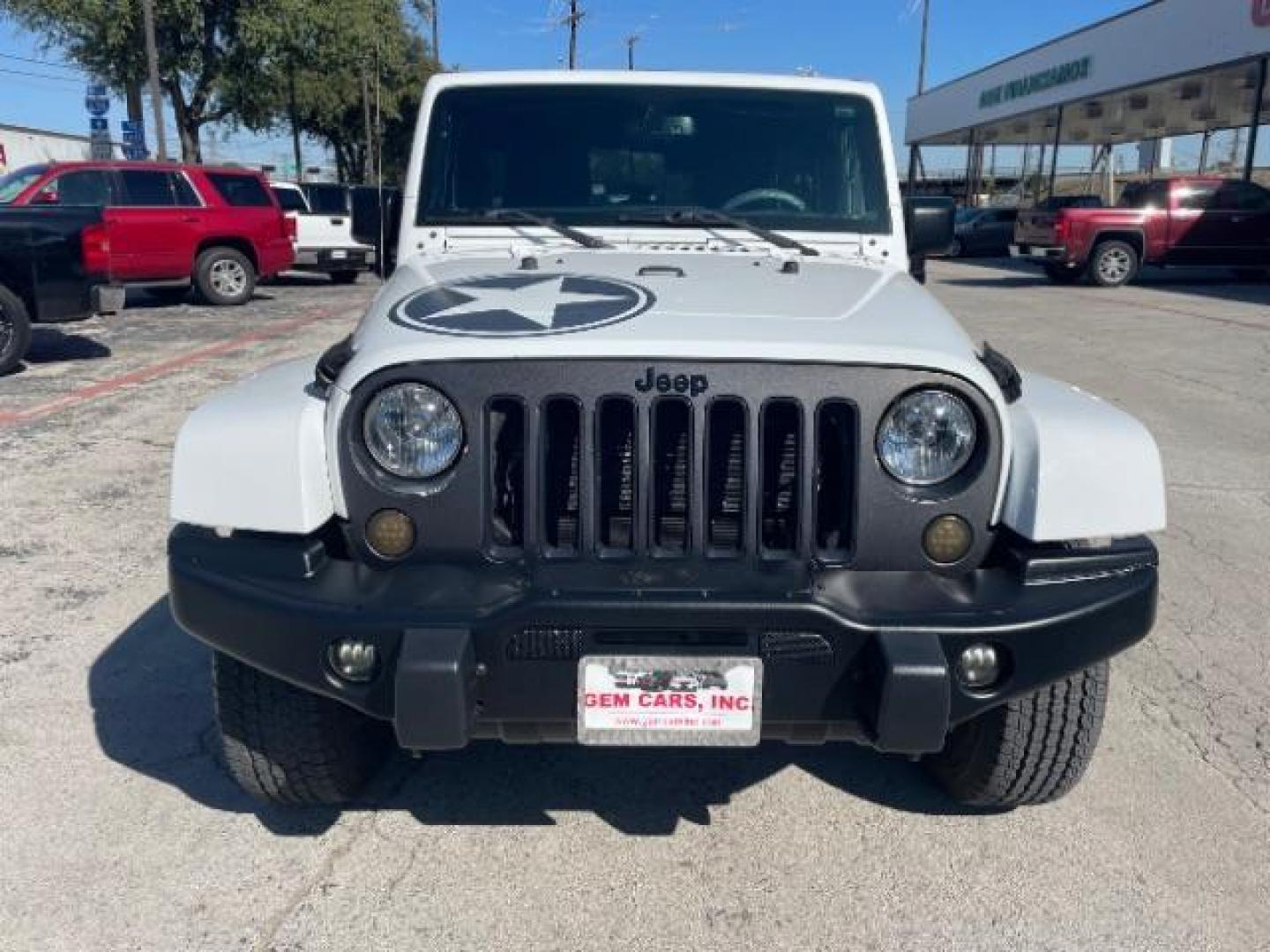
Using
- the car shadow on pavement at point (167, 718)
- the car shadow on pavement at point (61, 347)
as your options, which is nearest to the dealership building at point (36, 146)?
the car shadow on pavement at point (61, 347)

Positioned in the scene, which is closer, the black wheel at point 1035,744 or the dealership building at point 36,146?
the black wheel at point 1035,744

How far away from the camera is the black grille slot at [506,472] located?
2.32 meters

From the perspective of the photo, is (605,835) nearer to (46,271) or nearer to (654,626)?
(654,626)

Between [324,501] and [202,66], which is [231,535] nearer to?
[324,501]

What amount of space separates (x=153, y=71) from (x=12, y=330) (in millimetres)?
15358

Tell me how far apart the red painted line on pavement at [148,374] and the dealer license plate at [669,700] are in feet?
21.4

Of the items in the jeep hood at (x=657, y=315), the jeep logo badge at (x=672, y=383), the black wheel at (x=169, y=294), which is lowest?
the black wheel at (x=169, y=294)

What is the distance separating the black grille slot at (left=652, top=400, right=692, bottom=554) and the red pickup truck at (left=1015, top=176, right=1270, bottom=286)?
19.2m

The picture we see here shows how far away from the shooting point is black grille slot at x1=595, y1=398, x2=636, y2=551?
92.6 inches

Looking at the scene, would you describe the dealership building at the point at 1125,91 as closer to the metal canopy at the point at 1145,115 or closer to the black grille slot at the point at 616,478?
the metal canopy at the point at 1145,115

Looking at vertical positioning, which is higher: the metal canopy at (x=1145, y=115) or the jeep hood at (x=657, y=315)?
the metal canopy at (x=1145, y=115)

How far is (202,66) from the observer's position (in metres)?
25.4

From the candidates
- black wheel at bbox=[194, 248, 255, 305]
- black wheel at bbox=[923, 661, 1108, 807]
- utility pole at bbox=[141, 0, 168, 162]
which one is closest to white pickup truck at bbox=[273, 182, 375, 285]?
black wheel at bbox=[194, 248, 255, 305]

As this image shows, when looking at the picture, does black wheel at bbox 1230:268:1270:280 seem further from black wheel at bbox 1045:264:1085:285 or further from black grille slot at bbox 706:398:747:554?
black grille slot at bbox 706:398:747:554
